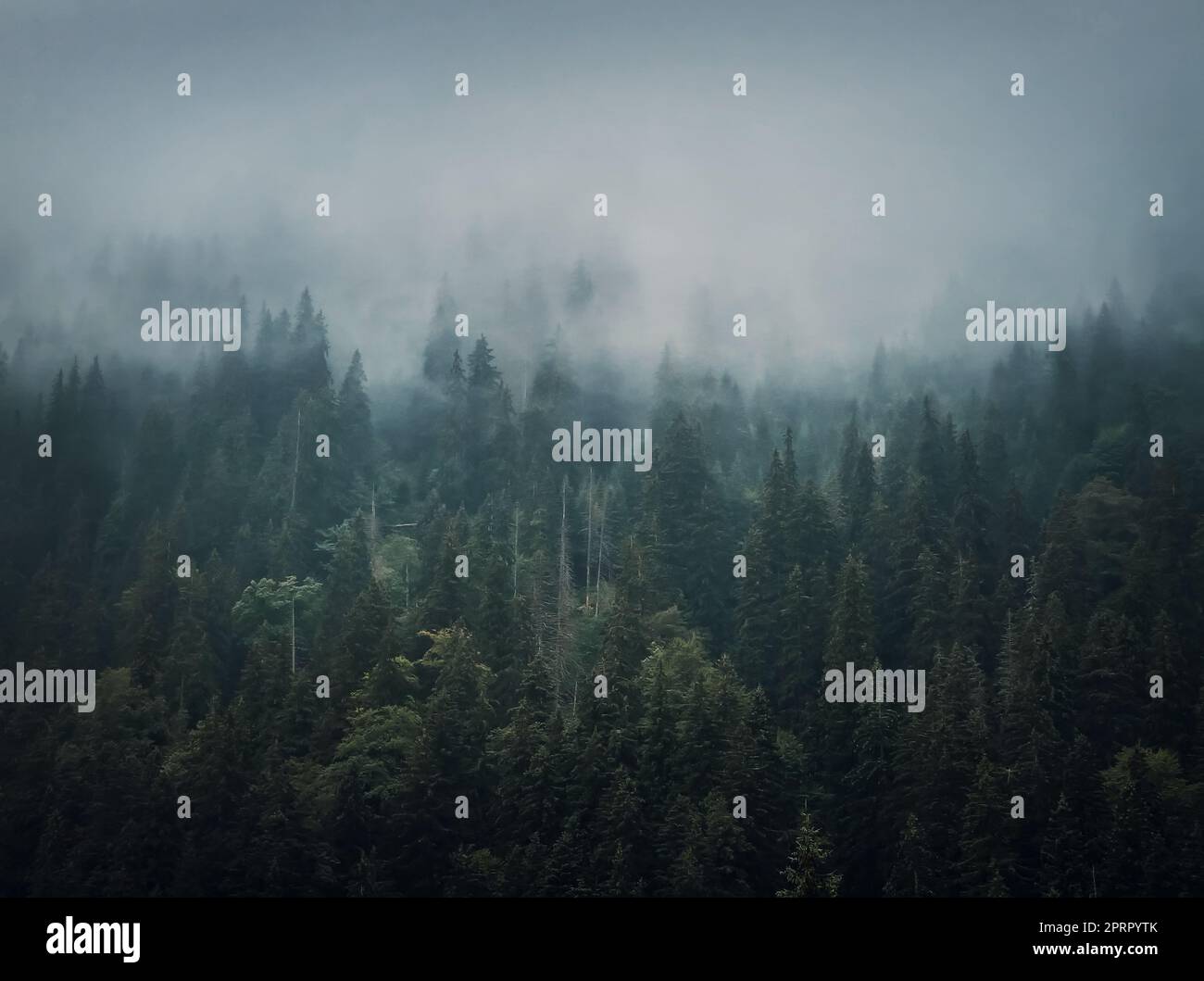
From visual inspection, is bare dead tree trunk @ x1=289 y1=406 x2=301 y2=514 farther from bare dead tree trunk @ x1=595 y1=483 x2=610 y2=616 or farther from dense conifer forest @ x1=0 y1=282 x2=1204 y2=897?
bare dead tree trunk @ x1=595 y1=483 x2=610 y2=616

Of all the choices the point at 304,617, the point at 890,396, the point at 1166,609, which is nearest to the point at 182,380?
the point at 304,617

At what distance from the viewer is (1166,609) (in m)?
77.1

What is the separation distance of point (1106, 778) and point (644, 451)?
2943 cm

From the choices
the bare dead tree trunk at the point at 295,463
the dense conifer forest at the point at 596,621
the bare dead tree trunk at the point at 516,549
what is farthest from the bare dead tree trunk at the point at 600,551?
the bare dead tree trunk at the point at 295,463

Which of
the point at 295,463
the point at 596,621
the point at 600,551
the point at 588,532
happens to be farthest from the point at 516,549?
the point at 295,463

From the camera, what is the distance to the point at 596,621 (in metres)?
82.6

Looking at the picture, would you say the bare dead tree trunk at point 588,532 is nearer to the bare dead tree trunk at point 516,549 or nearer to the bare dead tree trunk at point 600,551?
the bare dead tree trunk at point 600,551

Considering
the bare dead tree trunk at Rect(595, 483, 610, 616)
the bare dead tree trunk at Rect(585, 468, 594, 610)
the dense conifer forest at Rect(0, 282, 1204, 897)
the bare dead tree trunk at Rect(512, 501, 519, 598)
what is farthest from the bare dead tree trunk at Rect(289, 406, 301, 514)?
the bare dead tree trunk at Rect(595, 483, 610, 616)

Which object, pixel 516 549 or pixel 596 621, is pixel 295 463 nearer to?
pixel 516 549

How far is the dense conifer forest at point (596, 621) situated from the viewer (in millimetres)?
68500

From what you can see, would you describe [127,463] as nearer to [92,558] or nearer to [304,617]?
[92,558]

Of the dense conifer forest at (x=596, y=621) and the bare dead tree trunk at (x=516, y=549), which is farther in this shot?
the bare dead tree trunk at (x=516, y=549)

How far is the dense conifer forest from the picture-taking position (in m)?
68.5
